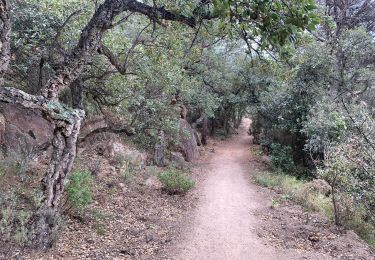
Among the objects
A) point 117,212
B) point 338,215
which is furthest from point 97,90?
point 338,215

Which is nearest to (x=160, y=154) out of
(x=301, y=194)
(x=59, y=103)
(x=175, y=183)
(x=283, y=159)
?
(x=175, y=183)

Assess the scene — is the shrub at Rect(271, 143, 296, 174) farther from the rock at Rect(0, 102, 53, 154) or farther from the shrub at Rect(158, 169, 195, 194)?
the rock at Rect(0, 102, 53, 154)

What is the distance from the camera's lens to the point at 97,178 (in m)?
8.38

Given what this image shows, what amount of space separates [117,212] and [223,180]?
5.81m

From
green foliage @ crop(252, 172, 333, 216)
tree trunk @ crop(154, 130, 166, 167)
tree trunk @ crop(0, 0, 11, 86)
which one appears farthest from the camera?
tree trunk @ crop(154, 130, 166, 167)

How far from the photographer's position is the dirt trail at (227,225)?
557 centimetres

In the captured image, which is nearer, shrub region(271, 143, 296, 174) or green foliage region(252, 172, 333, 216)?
green foliage region(252, 172, 333, 216)

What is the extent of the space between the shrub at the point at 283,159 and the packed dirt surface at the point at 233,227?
2659 mm

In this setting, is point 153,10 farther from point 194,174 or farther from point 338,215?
point 194,174

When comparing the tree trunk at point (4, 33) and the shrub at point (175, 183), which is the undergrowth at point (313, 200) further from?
the tree trunk at point (4, 33)

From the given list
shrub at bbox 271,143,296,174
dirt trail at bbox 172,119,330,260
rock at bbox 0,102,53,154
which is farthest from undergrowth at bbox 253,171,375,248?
rock at bbox 0,102,53,154

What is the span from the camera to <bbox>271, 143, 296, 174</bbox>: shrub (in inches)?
543

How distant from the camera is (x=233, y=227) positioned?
6840mm

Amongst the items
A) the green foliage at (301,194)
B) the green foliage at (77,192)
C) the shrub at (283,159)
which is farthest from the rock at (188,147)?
the green foliage at (77,192)
